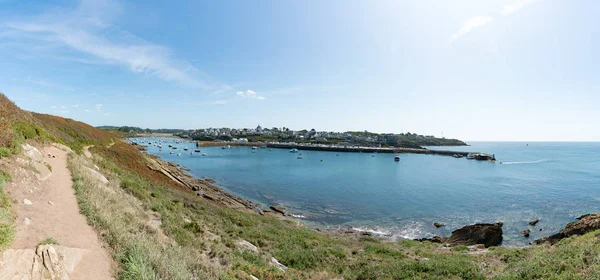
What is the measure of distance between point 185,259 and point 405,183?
180 feet

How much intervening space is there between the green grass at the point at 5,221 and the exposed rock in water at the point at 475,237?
2742 cm

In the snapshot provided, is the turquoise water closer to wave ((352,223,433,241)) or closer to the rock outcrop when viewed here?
wave ((352,223,433,241))

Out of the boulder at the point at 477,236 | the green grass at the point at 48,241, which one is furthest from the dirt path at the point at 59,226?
the boulder at the point at 477,236

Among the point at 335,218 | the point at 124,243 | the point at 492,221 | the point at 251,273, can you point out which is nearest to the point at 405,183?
the point at 492,221

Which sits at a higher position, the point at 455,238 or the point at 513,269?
the point at 513,269

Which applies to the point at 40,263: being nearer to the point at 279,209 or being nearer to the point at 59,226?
the point at 59,226

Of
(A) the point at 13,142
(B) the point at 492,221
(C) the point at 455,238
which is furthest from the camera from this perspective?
(B) the point at 492,221

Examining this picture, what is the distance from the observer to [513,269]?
11414 mm

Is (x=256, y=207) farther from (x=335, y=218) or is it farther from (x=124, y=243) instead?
(x=124, y=243)

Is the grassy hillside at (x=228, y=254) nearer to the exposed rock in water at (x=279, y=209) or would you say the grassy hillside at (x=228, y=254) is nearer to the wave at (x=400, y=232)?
the wave at (x=400, y=232)

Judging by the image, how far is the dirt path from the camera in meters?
5.87

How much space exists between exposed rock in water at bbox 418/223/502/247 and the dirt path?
84.7ft

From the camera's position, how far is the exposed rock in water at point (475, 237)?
2261 cm

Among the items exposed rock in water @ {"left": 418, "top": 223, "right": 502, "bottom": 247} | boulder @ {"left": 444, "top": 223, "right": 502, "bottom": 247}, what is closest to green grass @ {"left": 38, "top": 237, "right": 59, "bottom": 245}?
exposed rock in water @ {"left": 418, "top": 223, "right": 502, "bottom": 247}
